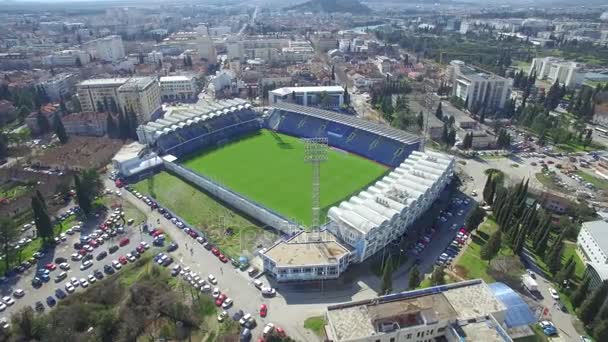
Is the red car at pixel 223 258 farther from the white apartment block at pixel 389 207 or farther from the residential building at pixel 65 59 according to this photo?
the residential building at pixel 65 59

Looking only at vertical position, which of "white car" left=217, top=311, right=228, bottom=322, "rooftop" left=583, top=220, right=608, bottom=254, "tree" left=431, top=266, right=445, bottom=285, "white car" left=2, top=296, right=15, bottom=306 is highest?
"rooftop" left=583, top=220, right=608, bottom=254

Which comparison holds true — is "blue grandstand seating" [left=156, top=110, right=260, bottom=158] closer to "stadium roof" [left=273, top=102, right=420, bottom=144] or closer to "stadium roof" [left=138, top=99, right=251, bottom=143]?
"stadium roof" [left=138, top=99, right=251, bottom=143]

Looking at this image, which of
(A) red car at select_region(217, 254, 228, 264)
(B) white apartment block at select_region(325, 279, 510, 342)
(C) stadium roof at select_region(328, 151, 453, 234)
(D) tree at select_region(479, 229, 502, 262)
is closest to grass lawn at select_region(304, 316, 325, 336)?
(B) white apartment block at select_region(325, 279, 510, 342)

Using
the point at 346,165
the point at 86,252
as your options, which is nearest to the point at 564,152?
the point at 346,165

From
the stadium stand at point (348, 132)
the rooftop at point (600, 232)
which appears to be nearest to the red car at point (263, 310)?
the rooftop at point (600, 232)

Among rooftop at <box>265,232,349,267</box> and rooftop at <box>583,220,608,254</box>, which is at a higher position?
rooftop at <box>583,220,608,254</box>

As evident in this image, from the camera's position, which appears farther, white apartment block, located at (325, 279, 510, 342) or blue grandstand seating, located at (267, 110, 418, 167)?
blue grandstand seating, located at (267, 110, 418, 167)

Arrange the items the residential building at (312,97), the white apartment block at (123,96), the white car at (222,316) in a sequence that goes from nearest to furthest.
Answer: the white car at (222,316)
the white apartment block at (123,96)
the residential building at (312,97)

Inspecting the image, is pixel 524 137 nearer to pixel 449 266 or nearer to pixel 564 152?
pixel 564 152
